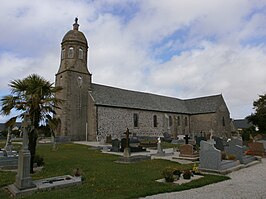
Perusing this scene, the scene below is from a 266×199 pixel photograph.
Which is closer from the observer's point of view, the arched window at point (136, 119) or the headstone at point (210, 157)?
the headstone at point (210, 157)

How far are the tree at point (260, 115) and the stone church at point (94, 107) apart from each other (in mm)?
7179

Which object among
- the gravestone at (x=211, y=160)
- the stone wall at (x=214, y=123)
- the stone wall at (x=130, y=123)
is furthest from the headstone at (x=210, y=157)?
the stone wall at (x=214, y=123)

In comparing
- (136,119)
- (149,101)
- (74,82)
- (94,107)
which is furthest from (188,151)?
(149,101)

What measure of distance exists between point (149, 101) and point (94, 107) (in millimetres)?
12398

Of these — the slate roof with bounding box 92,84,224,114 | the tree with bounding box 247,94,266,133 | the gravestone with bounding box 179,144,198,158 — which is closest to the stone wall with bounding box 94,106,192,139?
the slate roof with bounding box 92,84,224,114

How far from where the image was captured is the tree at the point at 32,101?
9.69m

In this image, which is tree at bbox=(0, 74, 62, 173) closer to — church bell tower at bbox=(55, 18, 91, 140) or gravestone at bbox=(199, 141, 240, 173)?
gravestone at bbox=(199, 141, 240, 173)

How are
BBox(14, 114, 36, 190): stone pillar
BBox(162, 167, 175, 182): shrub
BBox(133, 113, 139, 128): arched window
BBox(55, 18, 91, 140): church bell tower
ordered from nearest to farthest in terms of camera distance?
BBox(14, 114, 36, 190): stone pillar
BBox(162, 167, 175, 182): shrub
BBox(55, 18, 91, 140): church bell tower
BBox(133, 113, 139, 128): arched window

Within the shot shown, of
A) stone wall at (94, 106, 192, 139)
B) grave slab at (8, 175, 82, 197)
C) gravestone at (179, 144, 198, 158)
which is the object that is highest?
stone wall at (94, 106, 192, 139)

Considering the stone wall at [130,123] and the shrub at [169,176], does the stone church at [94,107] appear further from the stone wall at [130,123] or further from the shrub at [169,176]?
the shrub at [169,176]

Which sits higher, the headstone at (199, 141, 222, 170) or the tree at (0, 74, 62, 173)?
the tree at (0, 74, 62, 173)

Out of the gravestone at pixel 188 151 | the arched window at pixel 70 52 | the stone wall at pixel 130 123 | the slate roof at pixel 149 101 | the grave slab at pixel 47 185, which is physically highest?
the arched window at pixel 70 52

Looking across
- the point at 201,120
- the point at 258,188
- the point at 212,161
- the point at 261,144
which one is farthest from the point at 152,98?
the point at 258,188

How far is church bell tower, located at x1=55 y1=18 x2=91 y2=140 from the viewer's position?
1183 inches
